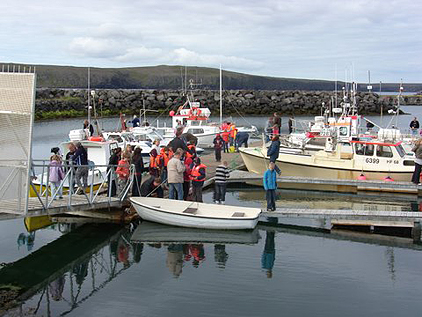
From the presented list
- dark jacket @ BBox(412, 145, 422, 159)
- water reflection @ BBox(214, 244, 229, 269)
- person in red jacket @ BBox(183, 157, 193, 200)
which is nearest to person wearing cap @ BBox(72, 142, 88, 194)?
person in red jacket @ BBox(183, 157, 193, 200)

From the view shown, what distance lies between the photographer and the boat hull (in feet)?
73.1

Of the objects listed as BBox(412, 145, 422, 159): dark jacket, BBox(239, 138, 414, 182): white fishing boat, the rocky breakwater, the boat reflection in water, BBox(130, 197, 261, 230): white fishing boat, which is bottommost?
the boat reflection in water

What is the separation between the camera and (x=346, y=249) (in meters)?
14.6

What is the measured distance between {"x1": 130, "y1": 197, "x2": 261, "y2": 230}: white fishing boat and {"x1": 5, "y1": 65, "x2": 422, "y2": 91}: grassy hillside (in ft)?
340

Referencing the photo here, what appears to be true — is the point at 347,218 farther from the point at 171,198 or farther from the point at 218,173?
the point at 171,198

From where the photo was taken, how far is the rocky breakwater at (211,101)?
7211 centimetres

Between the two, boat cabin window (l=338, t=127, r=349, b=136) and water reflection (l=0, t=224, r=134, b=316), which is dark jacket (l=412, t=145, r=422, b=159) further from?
water reflection (l=0, t=224, r=134, b=316)

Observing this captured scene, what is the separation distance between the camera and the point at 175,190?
54.9ft

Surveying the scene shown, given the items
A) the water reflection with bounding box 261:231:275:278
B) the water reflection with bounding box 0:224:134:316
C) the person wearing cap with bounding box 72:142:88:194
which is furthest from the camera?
the person wearing cap with bounding box 72:142:88:194

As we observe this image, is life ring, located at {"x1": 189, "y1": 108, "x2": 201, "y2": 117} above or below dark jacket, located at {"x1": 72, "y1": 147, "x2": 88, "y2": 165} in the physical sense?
above

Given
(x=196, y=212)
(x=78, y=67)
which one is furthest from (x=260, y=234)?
(x=78, y=67)

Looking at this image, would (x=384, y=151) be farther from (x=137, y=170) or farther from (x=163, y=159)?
(x=137, y=170)

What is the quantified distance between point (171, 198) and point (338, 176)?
897 cm

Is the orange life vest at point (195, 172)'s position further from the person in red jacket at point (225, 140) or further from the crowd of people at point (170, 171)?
the person in red jacket at point (225, 140)
